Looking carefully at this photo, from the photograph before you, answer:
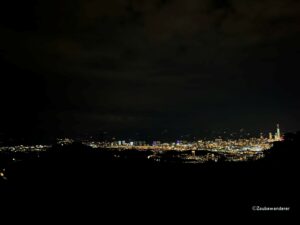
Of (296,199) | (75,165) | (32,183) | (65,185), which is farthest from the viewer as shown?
(75,165)

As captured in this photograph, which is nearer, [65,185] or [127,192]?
[127,192]

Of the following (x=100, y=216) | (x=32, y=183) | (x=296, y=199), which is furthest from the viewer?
(x=32, y=183)

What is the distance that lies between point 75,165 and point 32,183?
231 inches

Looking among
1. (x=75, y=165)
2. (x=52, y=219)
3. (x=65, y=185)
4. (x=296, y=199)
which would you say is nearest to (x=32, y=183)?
(x=65, y=185)

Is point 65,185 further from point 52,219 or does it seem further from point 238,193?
point 238,193

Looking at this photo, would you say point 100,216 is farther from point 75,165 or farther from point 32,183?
point 75,165

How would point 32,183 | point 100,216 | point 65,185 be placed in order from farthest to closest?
point 32,183, point 65,185, point 100,216

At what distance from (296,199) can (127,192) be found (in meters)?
10.9

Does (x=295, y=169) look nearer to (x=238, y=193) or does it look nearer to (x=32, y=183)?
(x=238, y=193)

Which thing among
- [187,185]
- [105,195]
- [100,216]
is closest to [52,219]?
[100,216]

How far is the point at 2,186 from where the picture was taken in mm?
25203

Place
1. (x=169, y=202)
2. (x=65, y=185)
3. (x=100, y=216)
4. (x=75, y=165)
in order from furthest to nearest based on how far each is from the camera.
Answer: (x=75, y=165)
(x=65, y=185)
(x=169, y=202)
(x=100, y=216)

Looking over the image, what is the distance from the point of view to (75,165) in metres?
31.3

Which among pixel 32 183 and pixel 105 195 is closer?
pixel 105 195
